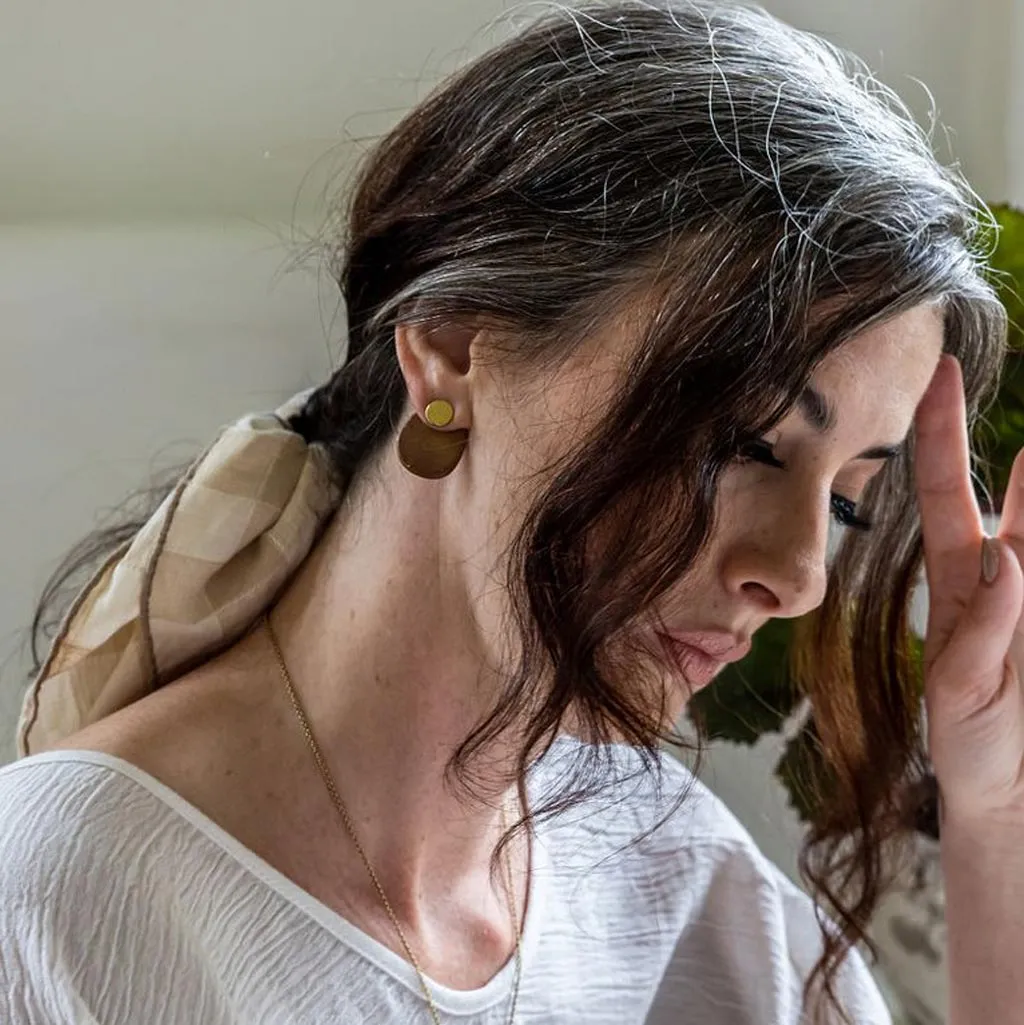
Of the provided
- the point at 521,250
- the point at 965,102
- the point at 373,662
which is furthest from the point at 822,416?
the point at 965,102

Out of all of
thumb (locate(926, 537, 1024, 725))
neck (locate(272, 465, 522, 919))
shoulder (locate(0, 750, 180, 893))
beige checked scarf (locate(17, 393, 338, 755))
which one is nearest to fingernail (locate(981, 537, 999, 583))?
thumb (locate(926, 537, 1024, 725))

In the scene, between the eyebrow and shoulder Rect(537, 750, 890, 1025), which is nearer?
the eyebrow

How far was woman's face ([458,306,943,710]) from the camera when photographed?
71cm

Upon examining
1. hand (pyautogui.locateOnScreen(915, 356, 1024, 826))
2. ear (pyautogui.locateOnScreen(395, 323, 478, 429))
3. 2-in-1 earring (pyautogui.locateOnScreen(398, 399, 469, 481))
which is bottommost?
hand (pyautogui.locateOnScreen(915, 356, 1024, 826))

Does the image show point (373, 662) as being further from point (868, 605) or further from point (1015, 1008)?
point (1015, 1008)

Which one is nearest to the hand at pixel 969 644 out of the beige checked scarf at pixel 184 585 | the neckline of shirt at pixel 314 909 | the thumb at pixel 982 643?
the thumb at pixel 982 643

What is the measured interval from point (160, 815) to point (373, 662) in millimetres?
157

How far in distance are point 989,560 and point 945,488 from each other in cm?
6

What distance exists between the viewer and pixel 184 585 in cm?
83

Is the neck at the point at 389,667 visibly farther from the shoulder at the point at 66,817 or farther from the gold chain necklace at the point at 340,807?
the shoulder at the point at 66,817

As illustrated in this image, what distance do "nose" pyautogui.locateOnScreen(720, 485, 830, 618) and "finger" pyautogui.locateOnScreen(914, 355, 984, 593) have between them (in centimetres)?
18

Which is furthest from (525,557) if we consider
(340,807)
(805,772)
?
(805,772)

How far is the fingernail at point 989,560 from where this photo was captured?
92cm

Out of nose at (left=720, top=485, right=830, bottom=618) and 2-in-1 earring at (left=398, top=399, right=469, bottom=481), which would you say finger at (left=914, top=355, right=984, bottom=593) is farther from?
2-in-1 earring at (left=398, top=399, right=469, bottom=481)
